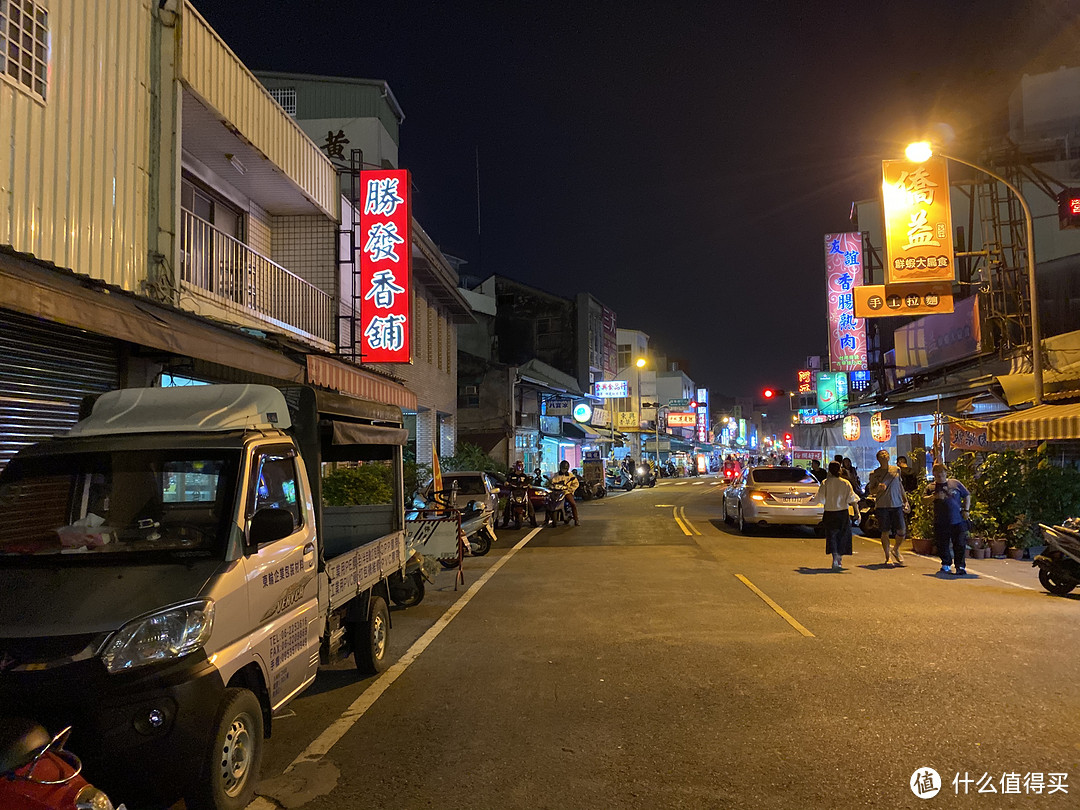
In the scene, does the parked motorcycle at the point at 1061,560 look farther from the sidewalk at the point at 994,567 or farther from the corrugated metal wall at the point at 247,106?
the corrugated metal wall at the point at 247,106

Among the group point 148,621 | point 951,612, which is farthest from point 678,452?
point 148,621

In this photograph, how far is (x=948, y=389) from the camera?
20.2 m

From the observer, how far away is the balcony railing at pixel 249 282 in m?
12.4

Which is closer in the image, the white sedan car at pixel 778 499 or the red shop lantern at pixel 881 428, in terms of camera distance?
the white sedan car at pixel 778 499

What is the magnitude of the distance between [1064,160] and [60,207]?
1023 inches

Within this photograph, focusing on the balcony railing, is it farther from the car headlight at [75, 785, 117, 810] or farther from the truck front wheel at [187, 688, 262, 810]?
the car headlight at [75, 785, 117, 810]

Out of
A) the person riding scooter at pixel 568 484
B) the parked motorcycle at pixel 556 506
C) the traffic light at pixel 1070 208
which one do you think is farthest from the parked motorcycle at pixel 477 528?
the traffic light at pixel 1070 208

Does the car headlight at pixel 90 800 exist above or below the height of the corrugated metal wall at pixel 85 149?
below

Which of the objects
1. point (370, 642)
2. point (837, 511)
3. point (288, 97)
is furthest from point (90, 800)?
point (288, 97)

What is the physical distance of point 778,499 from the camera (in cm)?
1666

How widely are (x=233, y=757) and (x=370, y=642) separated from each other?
250 cm

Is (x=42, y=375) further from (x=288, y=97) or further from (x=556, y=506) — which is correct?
(x=288, y=97)

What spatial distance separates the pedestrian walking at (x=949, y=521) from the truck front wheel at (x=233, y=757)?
10.4 meters

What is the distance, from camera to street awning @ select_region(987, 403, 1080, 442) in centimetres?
1133
